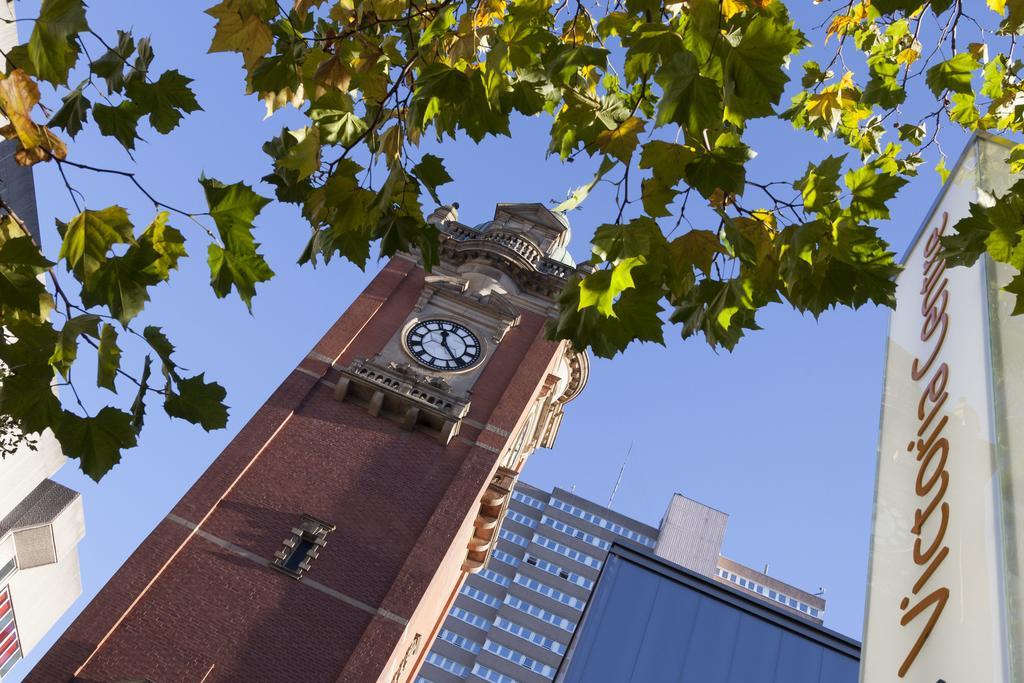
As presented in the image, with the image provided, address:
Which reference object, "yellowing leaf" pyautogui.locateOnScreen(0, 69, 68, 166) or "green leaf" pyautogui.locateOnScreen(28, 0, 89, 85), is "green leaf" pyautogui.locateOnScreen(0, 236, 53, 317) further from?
"green leaf" pyautogui.locateOnScreen(28, 0, 89, 85)

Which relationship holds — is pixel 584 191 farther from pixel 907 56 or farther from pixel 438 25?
pixel 907 56

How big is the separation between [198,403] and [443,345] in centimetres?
2524

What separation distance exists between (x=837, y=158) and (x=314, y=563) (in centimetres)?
2118

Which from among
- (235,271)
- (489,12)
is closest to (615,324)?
(235,271)

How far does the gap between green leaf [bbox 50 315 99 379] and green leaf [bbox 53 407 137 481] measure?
0.22 m

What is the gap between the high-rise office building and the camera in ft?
341

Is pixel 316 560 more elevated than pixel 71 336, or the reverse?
pixel 316 560

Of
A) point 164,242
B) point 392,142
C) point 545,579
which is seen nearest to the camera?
point 164,242

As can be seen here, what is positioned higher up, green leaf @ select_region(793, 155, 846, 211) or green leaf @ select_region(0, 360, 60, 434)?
green leaf @ select_region(793, 155, 846, 211)

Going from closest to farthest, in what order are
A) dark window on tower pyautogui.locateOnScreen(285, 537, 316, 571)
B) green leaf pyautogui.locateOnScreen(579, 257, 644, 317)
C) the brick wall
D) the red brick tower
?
1. green leaf pyautogui.locateOnScreen(579, 257, 644, 317)
2. the brick wall
3. the red brick tower
4. dark window on tower pyautogui.locateOnScreen(285, 537, 316, 571)

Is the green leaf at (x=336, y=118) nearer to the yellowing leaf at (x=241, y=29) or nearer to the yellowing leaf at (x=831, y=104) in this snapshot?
the yellowing leaf at (x=241, y=29)

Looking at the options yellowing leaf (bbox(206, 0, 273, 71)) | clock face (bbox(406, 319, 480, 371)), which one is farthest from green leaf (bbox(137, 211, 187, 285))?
clock face (bbox(406, 319, 480, 371))

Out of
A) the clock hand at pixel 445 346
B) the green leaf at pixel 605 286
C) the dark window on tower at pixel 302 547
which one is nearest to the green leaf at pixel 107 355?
the green leaf at pixel 605 286

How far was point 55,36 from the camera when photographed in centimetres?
401
